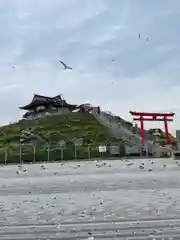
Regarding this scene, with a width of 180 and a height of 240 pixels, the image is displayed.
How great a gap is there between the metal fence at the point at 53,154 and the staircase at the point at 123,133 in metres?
2.06

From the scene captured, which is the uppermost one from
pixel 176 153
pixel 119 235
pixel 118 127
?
pixel 118 127

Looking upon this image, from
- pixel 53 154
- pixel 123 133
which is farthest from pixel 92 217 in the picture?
pixel 123 133

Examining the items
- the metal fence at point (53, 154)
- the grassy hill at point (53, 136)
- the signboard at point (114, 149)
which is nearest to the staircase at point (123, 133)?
the grassy hill at point (53, 136)

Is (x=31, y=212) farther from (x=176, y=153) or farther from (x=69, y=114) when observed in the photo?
(x=69, y=114)

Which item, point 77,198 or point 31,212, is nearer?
point 31,212

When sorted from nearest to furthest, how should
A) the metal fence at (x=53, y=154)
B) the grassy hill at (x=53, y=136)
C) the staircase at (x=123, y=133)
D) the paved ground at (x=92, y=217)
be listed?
the paved ground at (x=92, y=217) → the metal fence at (x=53, y=154) → the grassy hill at (x=53, y=136) → the staircase at (x=123, y=133)

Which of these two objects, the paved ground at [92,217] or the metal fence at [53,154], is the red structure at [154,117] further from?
the paved ground at [92,217]

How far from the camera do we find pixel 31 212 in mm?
7816

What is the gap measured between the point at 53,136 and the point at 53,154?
18.0m

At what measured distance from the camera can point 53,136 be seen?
5578 centimetres

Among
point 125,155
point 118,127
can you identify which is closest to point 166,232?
point 125,155

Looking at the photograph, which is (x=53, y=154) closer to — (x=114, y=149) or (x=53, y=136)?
(x=114, y=149)

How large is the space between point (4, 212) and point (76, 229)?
2.70 meters

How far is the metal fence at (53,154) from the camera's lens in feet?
123
